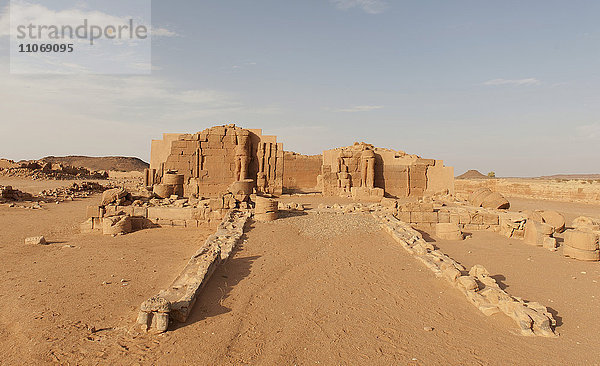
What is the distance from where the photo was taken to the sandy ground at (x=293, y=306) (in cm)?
351

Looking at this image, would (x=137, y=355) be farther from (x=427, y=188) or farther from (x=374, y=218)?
(x=427, y=188)

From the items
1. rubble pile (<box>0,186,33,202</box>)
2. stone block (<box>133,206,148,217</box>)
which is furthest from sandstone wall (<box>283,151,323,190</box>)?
rubble pile (<box>0,186,33,202</box>)

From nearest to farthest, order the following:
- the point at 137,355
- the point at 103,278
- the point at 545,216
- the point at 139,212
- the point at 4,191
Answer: the point at 137,355 → the point at 103,278 → the point at 545,216 → the point at 139,212 → the point at 4,191

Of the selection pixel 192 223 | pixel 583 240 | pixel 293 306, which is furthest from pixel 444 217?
pixel 192 223

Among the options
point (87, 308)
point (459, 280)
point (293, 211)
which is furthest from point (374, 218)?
point (87, 308)

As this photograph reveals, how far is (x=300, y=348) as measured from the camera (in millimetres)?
3611

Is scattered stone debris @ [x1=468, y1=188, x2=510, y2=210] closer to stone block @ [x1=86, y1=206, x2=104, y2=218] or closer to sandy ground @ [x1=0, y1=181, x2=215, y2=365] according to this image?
sandy ground @ [x1=0, y1=181, x2=215, y2=365]

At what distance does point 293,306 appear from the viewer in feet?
15.3

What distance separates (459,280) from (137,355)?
4.79m

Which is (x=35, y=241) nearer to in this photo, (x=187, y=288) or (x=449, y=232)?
(x=187, y=288)

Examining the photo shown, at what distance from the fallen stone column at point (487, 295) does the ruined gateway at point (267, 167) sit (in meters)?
9.11

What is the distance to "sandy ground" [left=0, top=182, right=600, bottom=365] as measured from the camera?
3.51 meters

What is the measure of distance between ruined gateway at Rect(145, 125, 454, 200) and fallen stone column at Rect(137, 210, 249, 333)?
8.76 metres

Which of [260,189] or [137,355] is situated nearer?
[137,355]
